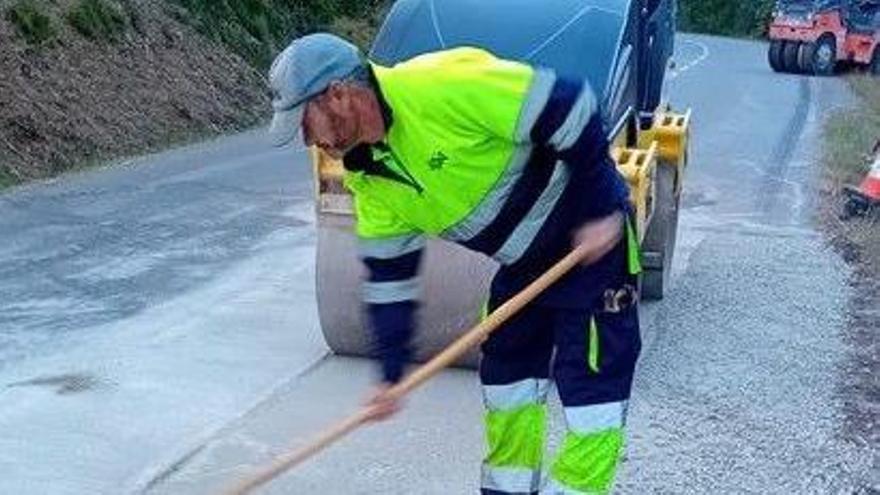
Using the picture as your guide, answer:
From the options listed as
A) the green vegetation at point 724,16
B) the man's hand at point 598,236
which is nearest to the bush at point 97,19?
the man's hand at point 598,236

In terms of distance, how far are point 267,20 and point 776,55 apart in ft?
42.0

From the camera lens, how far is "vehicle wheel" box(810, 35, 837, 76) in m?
30.2

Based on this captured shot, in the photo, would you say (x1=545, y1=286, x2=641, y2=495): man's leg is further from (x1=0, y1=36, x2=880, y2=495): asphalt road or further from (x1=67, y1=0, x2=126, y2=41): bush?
(x1=67, y1=0, x2=126, y2=41): bush

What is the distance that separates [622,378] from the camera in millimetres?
4160

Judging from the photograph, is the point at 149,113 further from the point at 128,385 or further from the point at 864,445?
the point at 864,445

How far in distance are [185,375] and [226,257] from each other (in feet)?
8.78

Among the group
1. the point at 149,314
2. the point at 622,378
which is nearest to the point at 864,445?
the point at 622,378

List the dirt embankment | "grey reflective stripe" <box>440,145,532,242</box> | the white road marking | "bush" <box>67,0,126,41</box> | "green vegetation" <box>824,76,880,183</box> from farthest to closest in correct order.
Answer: the white road marking, "bush" <box>67,0,126,41</box>, "green vegetation" <box>824,76,880,183</box>, the dirt embankment, "grey reflective stripe" <box>440,145,532,242</box>

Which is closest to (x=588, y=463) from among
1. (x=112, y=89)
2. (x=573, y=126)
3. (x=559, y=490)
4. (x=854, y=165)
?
(x=559, y=490)

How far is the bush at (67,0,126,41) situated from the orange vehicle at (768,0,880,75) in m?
16.7

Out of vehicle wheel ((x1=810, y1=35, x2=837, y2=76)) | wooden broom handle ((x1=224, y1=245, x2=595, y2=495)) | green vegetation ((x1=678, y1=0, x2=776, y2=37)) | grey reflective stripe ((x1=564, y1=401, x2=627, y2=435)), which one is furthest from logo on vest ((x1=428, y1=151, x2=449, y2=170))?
green vegetation ((x1=678, y1=0, x2=776, y2=37))

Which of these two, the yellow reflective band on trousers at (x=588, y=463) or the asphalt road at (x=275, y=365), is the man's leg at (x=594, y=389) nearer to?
the yellow reflective band on trousers at (x=588, y=463)

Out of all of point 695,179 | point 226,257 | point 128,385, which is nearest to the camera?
point 128,385

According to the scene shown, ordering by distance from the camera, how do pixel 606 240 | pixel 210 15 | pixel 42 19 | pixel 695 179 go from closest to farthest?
pixel 606 240
pixel 695 179
pixel 42 19
pixel 210 15
